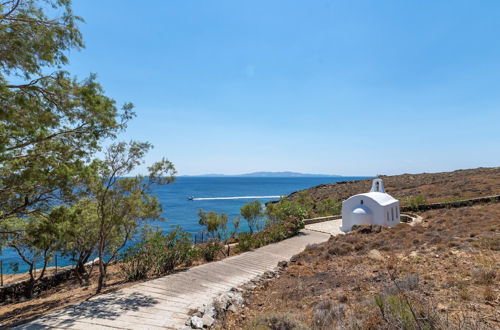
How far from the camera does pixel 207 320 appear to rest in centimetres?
608

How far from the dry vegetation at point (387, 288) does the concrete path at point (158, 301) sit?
Answer: 986 mm

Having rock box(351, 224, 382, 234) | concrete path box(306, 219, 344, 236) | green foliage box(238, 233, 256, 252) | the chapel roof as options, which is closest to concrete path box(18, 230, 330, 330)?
green foliage box(238, 233, 256, 252)

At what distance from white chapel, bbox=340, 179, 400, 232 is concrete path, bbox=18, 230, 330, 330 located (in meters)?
12.5

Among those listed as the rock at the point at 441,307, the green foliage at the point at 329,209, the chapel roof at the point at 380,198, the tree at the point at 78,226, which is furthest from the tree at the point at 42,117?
the green foliage at the point at 329,209

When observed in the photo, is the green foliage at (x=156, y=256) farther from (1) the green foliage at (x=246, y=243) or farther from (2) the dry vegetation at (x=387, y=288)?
(2) the dry vegetation at (x=387, y=288)

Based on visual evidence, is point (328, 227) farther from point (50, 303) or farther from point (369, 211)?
point (50, 303)

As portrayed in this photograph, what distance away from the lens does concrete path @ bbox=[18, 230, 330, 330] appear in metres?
5.72

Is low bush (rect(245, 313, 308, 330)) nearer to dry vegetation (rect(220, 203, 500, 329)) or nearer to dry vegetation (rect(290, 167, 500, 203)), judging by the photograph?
dry vegetation (rect(220, 203, 500, 329))

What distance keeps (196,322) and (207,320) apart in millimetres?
326

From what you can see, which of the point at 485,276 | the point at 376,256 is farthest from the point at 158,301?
the point at 376,256

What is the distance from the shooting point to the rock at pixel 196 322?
227 inches

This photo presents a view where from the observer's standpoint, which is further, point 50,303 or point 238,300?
point 50,303

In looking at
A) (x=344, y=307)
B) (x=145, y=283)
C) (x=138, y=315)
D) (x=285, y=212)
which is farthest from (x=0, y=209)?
(x=285, y=212)

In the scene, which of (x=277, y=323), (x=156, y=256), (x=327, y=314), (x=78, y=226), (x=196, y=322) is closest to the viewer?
(x=277, y=323)
